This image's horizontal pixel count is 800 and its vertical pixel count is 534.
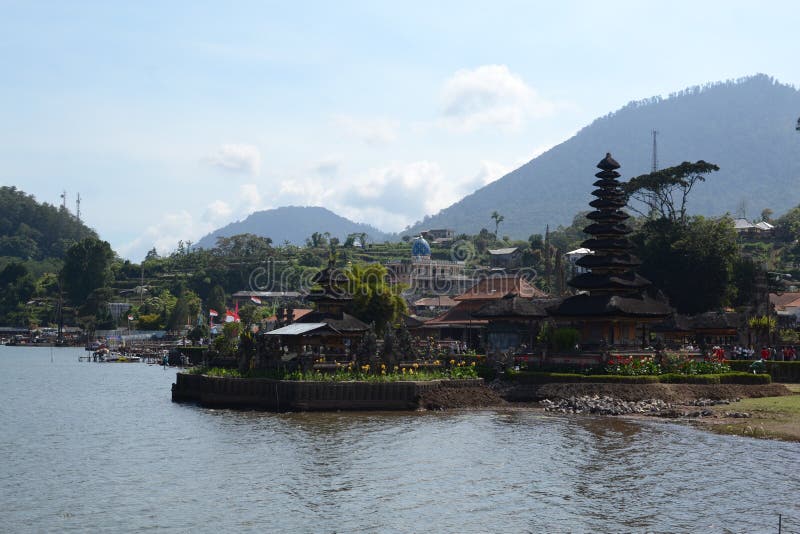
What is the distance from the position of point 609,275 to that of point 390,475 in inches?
1777

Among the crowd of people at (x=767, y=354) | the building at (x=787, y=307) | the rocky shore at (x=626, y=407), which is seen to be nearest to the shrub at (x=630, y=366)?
the rocky shore at (x=626, y=407)

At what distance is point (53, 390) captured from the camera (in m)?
93.6

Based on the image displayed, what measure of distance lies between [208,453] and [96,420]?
67.6ft

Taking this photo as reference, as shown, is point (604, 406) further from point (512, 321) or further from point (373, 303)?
point (373, 303)

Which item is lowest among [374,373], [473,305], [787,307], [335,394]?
[335,394]

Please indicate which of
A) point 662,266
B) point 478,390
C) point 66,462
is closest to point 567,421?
point 478,390

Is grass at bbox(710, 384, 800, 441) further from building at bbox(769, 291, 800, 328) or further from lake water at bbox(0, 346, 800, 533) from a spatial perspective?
building at bbox(769, 291, 800, 328)

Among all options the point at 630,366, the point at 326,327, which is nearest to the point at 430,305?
the point at 326,327

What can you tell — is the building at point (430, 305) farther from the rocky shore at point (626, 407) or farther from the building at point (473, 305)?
the rocky shore at point (626, 407)

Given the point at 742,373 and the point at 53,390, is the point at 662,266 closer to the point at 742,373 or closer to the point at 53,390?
the point at 742,373

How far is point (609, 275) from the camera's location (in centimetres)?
8194

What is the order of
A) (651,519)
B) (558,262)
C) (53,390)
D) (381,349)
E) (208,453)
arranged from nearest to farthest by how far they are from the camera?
(651,519) < (208,453) < (381,349) < (53,390) < (558,262)

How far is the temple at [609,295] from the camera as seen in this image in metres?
76.8

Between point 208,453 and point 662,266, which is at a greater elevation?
point 662,266
